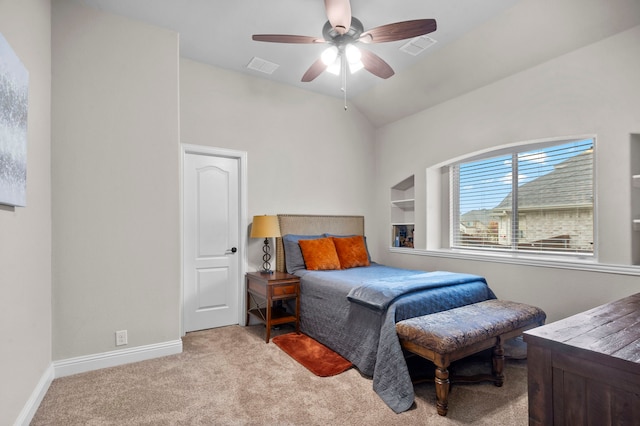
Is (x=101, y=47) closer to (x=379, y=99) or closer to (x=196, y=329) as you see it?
(x=196, y=329)

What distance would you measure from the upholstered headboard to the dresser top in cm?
304

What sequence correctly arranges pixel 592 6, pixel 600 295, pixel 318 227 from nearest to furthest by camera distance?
pixel 592 6 → pixel 600 295 → pixel 318 227

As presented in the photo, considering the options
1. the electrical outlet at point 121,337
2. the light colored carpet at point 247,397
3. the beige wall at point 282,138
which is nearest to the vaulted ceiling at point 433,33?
the beige wall at point 282,138

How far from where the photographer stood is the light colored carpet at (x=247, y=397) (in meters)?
1.98

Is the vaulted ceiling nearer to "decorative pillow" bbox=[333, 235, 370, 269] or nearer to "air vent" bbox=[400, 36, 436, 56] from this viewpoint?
"air vent" bbox=[400, 36, 436, 56]

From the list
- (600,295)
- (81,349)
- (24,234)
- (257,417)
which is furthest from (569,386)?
(81,349)

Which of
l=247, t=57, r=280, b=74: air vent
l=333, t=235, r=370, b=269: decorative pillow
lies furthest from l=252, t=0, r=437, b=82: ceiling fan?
l=333, t=235, r=370, b=269: decorative pillow

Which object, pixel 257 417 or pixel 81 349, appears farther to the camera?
pixel 81 349

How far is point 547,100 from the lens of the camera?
3160mm

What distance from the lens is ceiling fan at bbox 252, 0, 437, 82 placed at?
2.19 metres

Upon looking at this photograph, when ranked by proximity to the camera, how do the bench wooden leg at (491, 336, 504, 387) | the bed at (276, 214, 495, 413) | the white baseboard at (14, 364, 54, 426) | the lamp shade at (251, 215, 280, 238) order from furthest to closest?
1. the lamp shade at (251, 215, 280, 238)
2. the bench wooden leg at (491, 336, 504, 387)
3. the bed at (276, 214, 495, 413)
4. the white baseboard at (14, 364, 54, 426)

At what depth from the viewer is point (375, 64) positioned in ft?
9.04

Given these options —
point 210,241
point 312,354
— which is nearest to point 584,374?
point 312,354

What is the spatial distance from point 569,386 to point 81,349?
10.4ft
